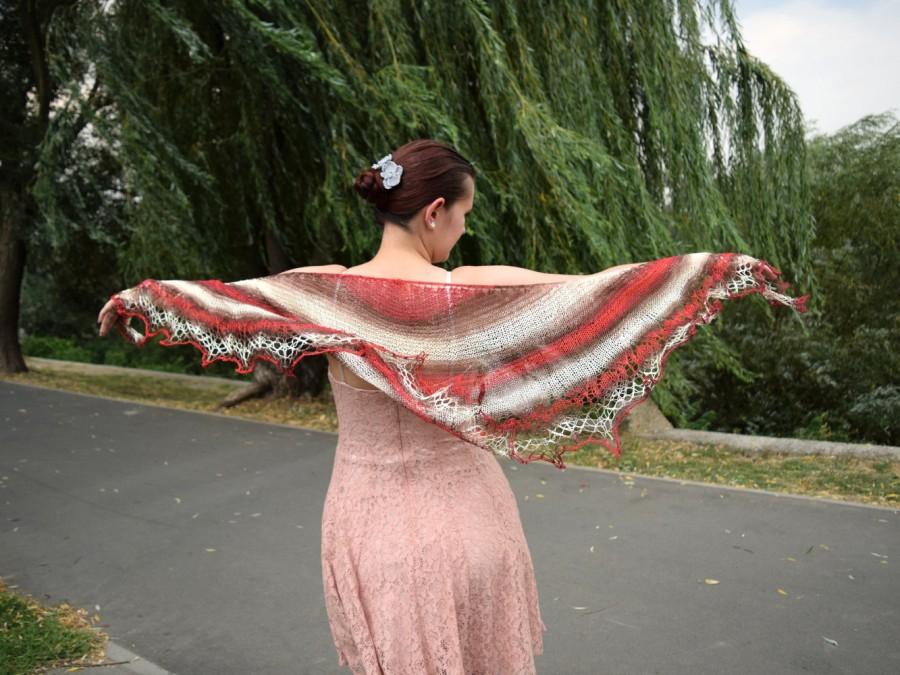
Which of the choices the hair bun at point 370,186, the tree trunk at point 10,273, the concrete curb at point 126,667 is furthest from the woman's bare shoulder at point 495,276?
the tree trunk at point 10,273

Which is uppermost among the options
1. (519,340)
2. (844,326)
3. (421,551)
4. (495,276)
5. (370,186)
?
(370,186)

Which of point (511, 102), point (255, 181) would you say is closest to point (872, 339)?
point (511, 102)

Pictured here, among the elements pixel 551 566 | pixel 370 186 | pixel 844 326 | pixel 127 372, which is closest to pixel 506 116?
pixel 551 566

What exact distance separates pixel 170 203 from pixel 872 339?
743 cm

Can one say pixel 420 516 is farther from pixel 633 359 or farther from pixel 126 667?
pixel 126 667

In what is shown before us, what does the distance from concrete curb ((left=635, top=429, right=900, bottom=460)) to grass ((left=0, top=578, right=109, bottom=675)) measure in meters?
5.66

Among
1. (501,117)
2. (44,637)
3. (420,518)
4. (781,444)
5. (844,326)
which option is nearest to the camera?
(420,518)

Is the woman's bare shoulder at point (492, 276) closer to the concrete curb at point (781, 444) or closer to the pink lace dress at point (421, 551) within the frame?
the pink lace dress at point (421, 551)

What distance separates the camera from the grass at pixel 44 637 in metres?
3.42

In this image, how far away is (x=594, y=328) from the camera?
175cm

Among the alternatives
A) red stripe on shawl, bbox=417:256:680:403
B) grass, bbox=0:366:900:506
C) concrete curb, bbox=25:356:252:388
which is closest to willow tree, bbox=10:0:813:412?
grass, bbox=0:366:900:506

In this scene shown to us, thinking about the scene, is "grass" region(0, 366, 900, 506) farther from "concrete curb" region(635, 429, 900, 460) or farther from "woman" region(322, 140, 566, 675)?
"woman" region(322, 140, 566, 675)

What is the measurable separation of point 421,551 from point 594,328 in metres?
0.64

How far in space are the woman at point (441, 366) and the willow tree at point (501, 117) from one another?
4195 mm
